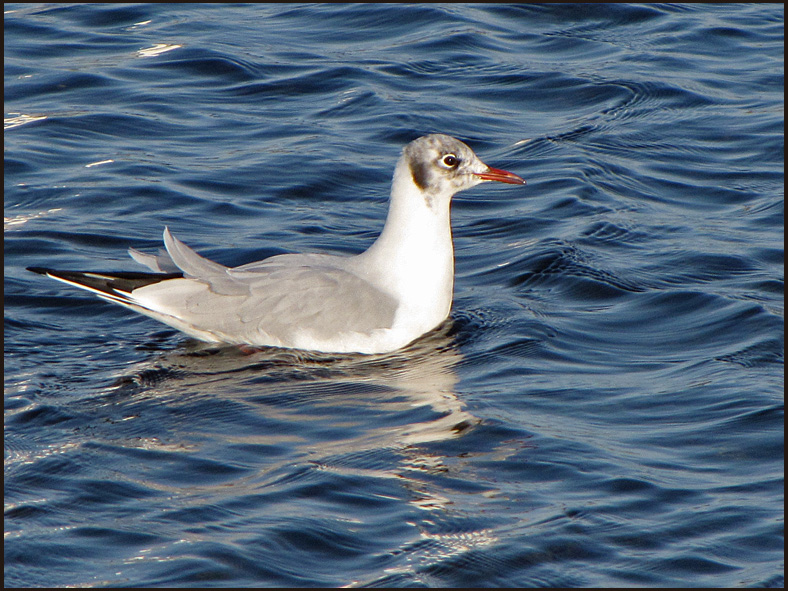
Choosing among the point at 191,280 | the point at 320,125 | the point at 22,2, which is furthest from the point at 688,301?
the point at 22,2

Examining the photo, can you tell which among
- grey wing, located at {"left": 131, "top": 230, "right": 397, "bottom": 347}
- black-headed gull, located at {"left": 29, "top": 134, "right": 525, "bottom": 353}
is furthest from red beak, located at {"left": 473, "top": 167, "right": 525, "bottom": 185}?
grey wing, located at {"left": 131, "top": 230, "right": 397, "bottom": 347}

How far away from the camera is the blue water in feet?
17.5

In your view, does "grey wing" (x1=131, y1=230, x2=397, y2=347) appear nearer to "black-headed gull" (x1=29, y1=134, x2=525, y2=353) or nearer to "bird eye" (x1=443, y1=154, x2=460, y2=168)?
"black-headed gull" (x1=29, y1=134, x2=525, y2=353)

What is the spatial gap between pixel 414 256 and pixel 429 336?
0.55 m

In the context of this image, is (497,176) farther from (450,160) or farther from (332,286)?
(332,286)

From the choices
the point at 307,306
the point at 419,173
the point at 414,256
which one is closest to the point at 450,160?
the point at 419,173

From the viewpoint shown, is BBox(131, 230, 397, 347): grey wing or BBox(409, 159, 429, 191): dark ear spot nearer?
BBox(131, 230, 397, 347): grey wing

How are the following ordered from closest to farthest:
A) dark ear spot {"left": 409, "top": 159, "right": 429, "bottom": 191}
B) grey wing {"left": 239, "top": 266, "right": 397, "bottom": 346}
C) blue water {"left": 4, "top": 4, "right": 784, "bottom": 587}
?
blue water {"left": 4, "top": 4, "right": 784, "bottom": 587}, grey wing {"left": 239, "top": 266, "right": 397, "bottom": 346}, dark ear spot {"left": 409, "top": 159, "right": 429, "bottom": 191}

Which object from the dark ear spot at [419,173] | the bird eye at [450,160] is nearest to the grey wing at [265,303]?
the dark ear spot at [419,173]

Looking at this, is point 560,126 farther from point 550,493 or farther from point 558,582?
point 558,582

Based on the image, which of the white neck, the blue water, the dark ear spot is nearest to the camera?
the blue water

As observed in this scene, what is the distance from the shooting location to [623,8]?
1438cm

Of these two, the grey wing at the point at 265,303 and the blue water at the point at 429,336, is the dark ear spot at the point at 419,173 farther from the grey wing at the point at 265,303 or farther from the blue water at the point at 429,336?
the blue water at the point at 429,336

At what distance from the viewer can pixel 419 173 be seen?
7.72 meters
